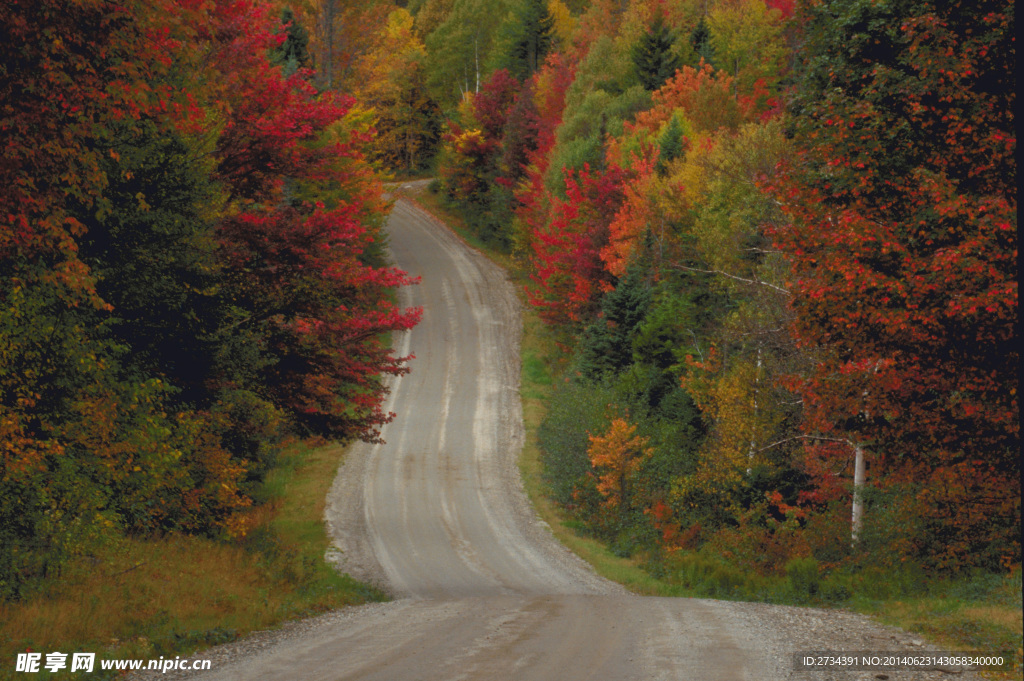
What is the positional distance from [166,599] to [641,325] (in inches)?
875

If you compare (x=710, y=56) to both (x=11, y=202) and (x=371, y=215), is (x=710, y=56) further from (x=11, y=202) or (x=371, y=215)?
(x=11, y=202)

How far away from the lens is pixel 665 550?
23828 mm

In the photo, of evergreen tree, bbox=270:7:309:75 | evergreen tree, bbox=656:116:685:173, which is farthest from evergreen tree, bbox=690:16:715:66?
evergreen tree, bbox=270:7:309:75

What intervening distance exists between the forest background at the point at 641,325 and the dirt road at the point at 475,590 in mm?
2117

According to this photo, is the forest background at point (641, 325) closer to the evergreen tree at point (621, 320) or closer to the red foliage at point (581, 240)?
the evergreen tree at point (621, 320)

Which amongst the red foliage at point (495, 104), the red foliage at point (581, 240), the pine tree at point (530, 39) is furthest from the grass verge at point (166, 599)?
the pine tree at point (530, 39)

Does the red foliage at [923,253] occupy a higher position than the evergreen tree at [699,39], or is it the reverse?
the evergreen tree at [699,39]

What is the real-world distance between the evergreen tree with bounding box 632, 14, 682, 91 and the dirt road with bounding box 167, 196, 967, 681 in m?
15.5

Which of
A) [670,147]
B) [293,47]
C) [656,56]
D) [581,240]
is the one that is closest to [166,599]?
[670,147]

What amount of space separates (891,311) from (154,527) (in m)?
11.8

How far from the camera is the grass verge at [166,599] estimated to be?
9.89 meters

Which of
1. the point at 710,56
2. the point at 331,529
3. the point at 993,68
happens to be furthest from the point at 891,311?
the point at 710,56

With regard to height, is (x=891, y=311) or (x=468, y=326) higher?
(x=468, y=326)

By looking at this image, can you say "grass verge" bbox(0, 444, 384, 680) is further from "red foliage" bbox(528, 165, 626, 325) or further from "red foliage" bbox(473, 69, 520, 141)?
"red foliage" bbox(473, 69, 520, 141)
